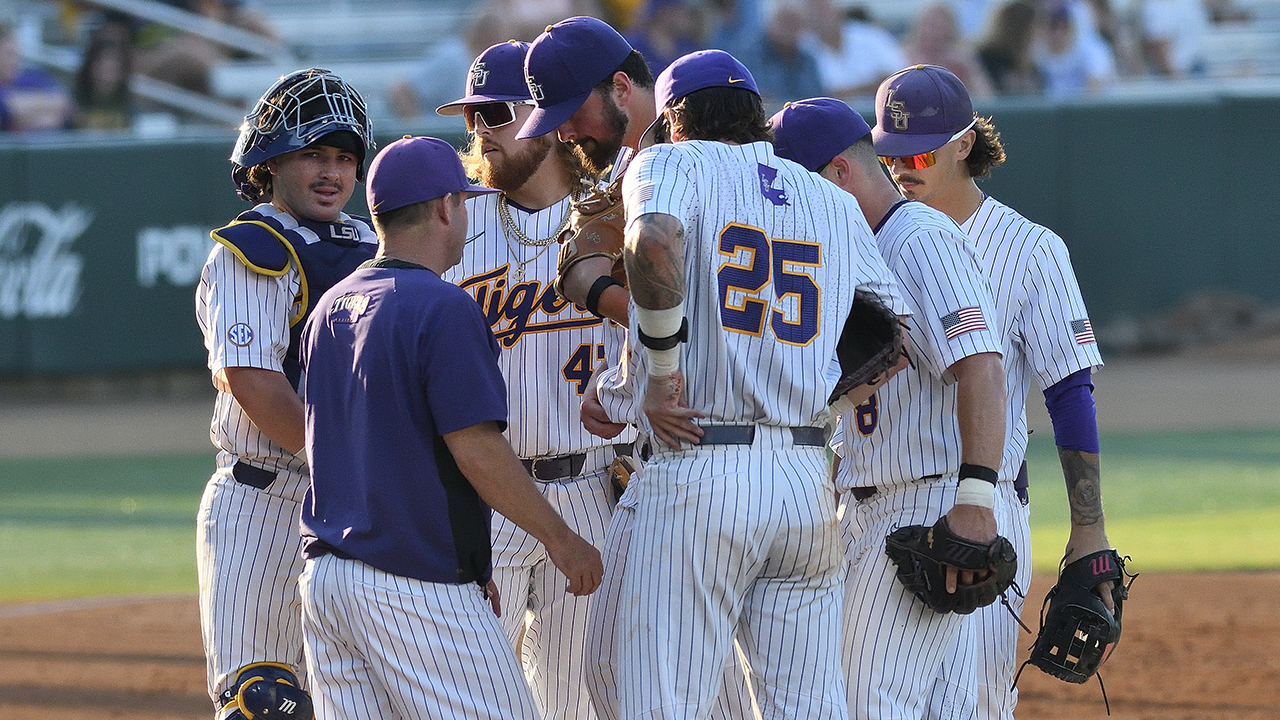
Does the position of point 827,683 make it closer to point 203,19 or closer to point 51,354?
point 51,354

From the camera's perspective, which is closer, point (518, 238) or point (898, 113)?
point (898, 113)

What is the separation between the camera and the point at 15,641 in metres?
6.27

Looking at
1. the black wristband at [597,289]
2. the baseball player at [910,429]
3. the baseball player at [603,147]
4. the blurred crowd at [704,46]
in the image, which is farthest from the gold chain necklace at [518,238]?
the blurred crowd at [704,46]

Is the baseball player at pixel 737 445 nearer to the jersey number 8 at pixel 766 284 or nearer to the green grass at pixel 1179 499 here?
the jersey number 8 at pixel 766 284

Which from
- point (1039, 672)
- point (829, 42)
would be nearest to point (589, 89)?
point (1039, 672)

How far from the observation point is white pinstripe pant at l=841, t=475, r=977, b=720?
3154mm

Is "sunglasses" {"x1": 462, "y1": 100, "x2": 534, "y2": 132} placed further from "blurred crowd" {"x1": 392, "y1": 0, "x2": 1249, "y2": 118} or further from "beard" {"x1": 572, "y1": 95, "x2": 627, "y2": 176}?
"blurred crowd" {"x1": 392, "y1": 0, "x2": 1249, "y2": 118}

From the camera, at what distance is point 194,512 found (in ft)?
28.5

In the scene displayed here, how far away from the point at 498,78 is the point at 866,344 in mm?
1289

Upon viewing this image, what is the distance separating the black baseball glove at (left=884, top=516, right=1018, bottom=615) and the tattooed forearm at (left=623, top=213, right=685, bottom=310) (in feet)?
2.63

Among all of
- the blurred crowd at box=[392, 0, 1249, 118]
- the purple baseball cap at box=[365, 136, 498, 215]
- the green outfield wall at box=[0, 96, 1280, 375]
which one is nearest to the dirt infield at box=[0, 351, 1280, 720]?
the purple baseball cap at box=[365, 136, 498, 215]

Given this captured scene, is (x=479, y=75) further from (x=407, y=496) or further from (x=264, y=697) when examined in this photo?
(x=264, y=697)

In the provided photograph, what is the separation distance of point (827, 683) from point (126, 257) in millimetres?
10890

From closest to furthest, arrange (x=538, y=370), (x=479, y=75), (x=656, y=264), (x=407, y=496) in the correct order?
(x=656, y=264)
(x=407, y=496)
(x=538, y=370)
(x=479, y=75)
